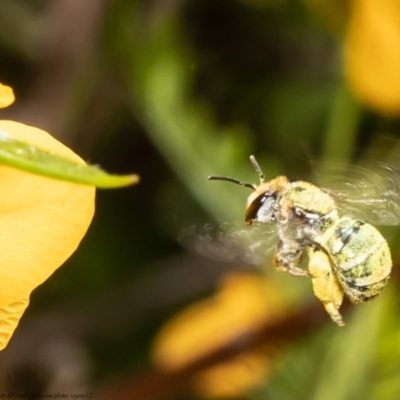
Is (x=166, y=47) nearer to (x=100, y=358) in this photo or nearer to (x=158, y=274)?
(x=158, y=274)

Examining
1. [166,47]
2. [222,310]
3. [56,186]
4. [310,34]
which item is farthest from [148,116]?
[56,186]

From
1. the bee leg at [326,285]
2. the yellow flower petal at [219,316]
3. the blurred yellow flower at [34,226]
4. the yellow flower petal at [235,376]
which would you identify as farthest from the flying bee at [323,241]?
the yellow flower petal at [219,316]

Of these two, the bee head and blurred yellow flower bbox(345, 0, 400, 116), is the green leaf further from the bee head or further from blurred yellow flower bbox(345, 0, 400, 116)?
blurred yellow flower bbox(345, 0, 400, 116)

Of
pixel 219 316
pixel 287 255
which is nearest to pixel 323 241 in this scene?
pixel 287 255

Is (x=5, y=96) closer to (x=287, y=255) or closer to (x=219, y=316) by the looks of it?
(x=287, y=255)

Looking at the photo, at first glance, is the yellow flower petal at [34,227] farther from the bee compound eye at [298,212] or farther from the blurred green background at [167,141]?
the blurred green background at [167,141]

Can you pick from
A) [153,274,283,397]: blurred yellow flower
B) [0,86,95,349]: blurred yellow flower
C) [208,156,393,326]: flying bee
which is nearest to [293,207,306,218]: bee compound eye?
[208,156,393,326]: flying bee
